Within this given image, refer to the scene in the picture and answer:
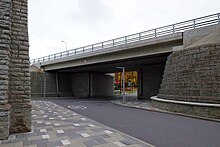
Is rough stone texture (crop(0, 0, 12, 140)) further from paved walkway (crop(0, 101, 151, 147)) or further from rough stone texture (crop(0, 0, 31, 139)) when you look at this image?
paved walkway (crop(0, 101, 151, 147))

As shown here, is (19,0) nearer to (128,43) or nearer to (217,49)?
(217,49)

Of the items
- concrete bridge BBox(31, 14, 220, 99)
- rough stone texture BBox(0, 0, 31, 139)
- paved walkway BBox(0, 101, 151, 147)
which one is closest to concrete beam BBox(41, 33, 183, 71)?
concrete bridge BBox(31, 14, 220, 99)

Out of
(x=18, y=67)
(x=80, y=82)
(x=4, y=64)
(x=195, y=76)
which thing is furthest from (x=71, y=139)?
(x=80, y=82)

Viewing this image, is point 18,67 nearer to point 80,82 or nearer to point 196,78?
point 196,78

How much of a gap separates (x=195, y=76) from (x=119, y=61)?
46.0 ft

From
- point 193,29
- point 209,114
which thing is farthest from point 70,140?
point 193,29

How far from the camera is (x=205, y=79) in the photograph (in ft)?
41.3

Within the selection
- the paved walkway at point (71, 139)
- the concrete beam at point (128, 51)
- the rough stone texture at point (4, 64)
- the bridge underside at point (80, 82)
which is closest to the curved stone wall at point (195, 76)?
the concrete beam at point (128, 51)

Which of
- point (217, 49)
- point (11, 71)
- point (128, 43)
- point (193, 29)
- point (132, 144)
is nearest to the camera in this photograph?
point (132, 144)

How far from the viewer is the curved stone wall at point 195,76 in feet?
39.7

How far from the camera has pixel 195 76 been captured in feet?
44.1

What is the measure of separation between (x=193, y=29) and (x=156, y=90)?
1217 centimetres

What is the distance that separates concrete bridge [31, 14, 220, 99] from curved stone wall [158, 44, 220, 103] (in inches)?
135

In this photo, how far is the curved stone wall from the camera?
12.1m
